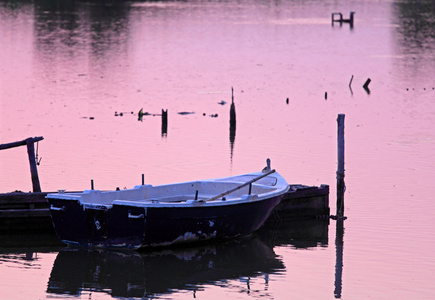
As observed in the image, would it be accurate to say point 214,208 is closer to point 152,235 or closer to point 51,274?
point 152,235

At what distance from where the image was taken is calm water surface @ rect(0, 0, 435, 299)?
24797 mm

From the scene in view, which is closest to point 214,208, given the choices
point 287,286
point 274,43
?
point 287,286

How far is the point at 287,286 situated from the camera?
24.1 metres

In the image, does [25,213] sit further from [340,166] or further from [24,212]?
[340,166]

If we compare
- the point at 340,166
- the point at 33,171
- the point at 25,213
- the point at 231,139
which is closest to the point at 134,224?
the point at 25,213

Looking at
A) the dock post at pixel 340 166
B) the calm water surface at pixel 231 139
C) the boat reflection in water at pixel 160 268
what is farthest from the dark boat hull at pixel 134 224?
the dock post at pixel 340 166

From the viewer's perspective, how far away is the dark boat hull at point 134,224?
2523cm

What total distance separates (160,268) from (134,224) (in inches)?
47.4

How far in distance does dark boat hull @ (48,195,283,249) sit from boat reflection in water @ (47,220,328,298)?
32cm

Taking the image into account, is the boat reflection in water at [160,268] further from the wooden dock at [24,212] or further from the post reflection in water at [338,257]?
the wooden dock at [24,212]

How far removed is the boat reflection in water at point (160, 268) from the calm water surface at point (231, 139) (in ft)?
0.17

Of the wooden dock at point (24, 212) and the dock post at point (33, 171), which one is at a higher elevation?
the dock post at point (33, 171)

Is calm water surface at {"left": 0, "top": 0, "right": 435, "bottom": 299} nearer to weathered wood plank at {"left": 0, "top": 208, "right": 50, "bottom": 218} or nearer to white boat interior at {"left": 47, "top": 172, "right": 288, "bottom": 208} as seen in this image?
weathered wood plank at {"left": 0, "top": 208, "right": 50, "bottom": 218}

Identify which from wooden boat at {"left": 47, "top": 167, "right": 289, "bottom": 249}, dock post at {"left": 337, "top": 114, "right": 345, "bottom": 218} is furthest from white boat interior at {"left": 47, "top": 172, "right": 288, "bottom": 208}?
dock post at {"left": 337, "top": 114, "right": 345, "bottom": 218}
